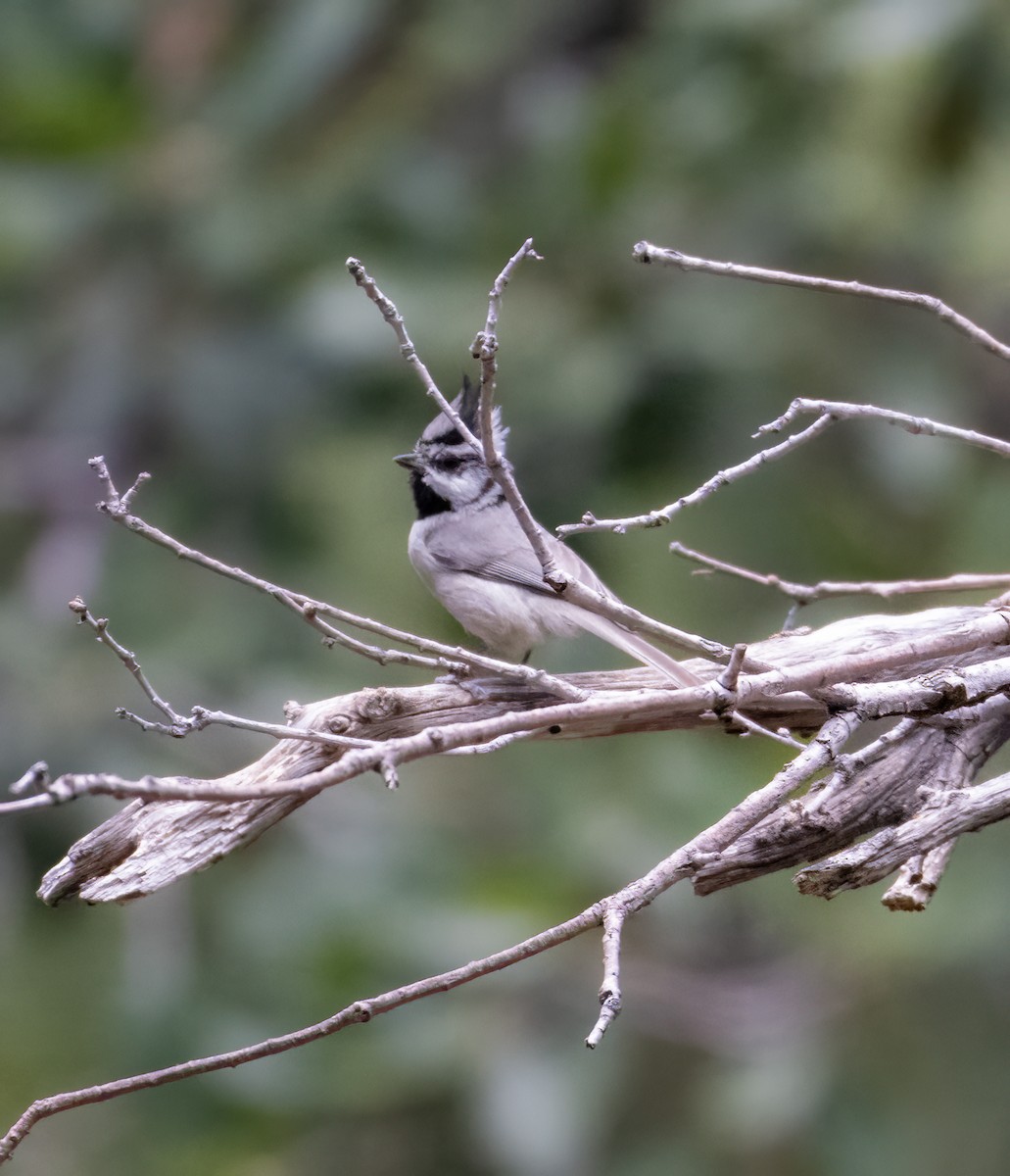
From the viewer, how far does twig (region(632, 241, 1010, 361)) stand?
6.98 ft

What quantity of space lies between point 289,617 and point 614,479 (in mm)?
1454

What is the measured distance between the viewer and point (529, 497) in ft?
18.4

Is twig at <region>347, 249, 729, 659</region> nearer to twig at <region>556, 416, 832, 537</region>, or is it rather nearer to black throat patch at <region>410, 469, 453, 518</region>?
twig at <region>556, 416, 832, 537</region>

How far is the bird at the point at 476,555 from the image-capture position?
13.9 feet

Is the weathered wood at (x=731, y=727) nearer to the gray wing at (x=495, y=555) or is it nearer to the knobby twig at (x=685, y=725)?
the knobby twig at (x=685, y=725)

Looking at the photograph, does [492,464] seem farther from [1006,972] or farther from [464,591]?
[1006,972]

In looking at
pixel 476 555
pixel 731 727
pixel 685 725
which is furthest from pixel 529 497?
pixel 731 727

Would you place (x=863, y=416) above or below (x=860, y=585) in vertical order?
above

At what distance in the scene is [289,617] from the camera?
6020mm

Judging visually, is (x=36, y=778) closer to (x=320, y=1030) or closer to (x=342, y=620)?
(x=320, y=1030)

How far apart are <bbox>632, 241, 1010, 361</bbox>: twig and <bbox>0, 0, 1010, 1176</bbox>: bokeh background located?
9.31ft

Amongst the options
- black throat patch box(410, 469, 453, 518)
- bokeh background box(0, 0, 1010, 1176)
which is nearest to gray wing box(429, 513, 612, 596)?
black throat patch box(410, 469, 453, 518)

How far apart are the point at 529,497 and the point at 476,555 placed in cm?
119

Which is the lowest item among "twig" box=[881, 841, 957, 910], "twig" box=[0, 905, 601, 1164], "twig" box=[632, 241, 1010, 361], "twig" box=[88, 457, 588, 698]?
"twig" box=[881, 841, 957, 910]
